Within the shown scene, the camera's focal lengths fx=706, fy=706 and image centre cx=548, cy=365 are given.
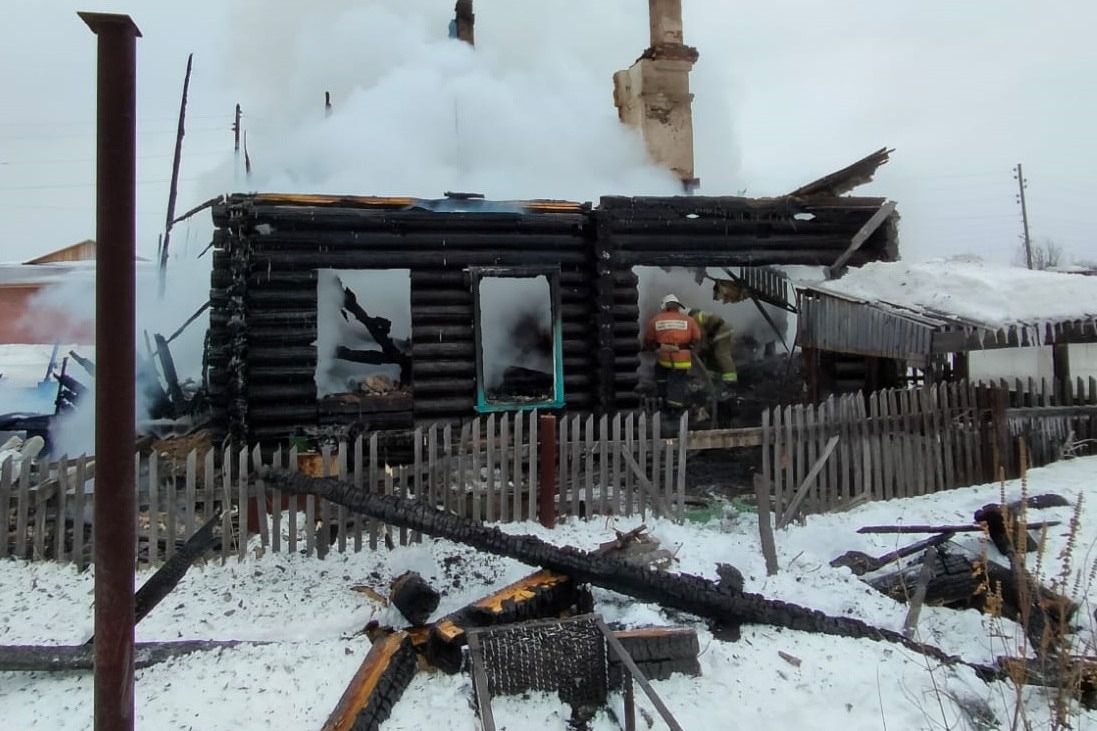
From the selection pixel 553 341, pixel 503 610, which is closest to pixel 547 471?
pixel 503 610

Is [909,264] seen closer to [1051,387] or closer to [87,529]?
[1051,387]

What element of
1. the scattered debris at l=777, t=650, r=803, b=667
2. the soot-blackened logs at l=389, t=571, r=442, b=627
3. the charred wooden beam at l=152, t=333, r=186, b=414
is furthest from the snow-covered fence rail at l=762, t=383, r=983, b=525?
the charred wooden beam at l=152, t=333, r=186, b=414

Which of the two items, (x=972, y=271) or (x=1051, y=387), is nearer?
(x=1051, y=387)

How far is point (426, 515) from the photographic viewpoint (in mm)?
5387

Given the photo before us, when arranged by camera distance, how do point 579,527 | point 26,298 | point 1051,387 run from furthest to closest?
point 26,298 → point 1051,387 → point 579,527

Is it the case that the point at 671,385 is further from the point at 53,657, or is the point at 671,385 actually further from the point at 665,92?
the point at 665,92

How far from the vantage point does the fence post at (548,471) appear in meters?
6.65

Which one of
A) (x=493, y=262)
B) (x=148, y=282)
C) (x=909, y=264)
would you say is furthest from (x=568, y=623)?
(x=148, y=282)

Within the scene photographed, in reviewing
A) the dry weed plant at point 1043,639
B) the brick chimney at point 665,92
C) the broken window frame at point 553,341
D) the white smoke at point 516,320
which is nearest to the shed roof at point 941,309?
the dry weed plant at point 1043,639

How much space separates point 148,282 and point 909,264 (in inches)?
670

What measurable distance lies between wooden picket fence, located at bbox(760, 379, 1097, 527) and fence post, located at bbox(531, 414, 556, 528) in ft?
7.05

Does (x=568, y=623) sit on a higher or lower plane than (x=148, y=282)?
lower

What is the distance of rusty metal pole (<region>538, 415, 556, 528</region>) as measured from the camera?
6652mm

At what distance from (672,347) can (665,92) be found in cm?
845
